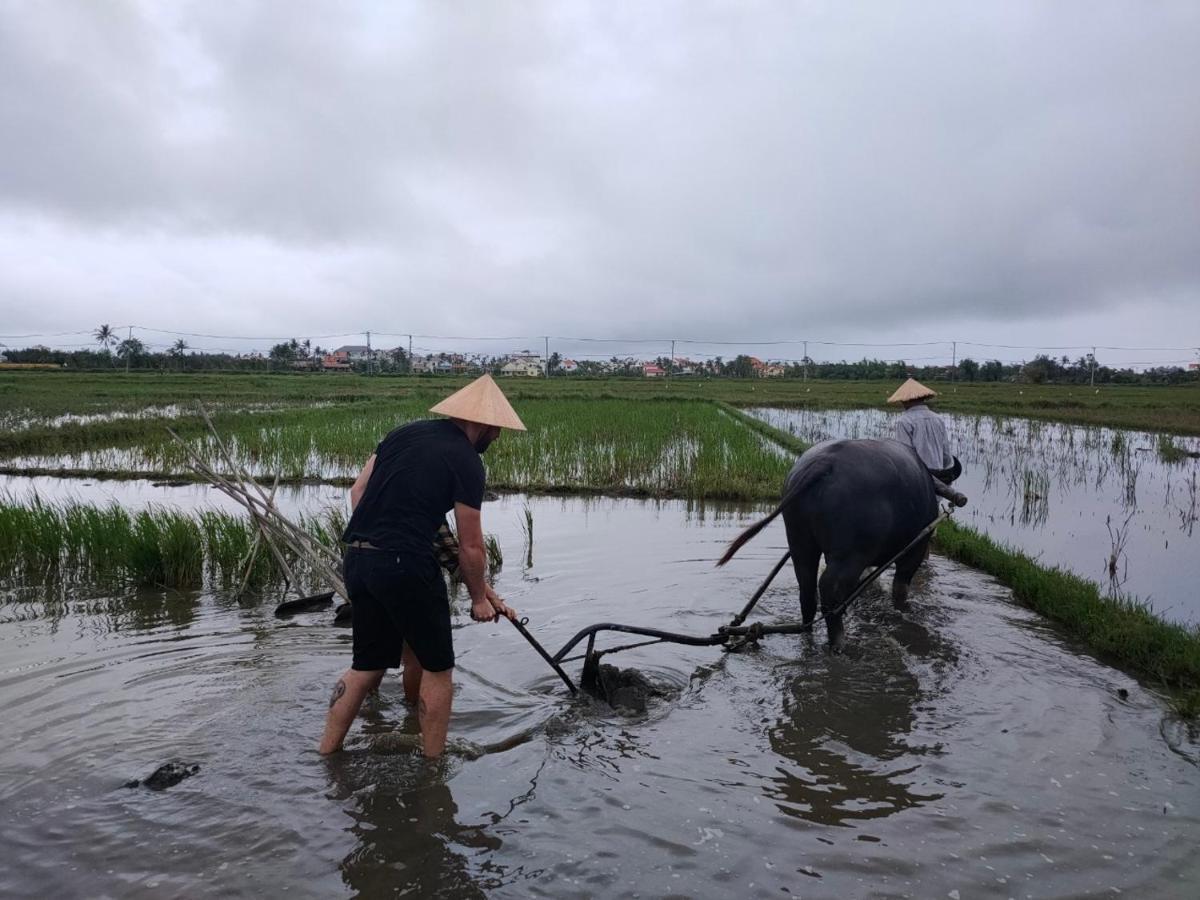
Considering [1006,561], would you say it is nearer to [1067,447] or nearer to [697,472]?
[697,472]

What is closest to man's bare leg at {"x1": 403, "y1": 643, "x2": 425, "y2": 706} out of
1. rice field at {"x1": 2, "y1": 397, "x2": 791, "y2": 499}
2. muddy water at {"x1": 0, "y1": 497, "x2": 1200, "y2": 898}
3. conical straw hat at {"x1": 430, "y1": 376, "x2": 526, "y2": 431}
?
muddy water at {"x1": 0, "y1": 497, "x2": 1200, "y2": 898}

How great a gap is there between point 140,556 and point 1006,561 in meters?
5.48

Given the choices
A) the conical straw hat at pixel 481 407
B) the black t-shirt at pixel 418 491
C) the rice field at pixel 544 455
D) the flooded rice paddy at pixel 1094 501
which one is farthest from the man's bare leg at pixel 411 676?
the rice field at pixel 544 455

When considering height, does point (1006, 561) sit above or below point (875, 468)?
below

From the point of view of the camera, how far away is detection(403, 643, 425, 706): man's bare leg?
337cm

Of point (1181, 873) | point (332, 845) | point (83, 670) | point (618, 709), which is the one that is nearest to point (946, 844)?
point (1181, 873)

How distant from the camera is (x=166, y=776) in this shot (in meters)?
2.74

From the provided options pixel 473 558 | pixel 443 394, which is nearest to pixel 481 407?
pixel 473 558

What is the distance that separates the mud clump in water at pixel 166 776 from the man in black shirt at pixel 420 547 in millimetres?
493

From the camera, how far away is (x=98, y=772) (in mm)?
2793

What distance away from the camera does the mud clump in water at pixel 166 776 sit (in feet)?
8.90

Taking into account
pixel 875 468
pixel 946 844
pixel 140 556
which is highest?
pixel 875 468

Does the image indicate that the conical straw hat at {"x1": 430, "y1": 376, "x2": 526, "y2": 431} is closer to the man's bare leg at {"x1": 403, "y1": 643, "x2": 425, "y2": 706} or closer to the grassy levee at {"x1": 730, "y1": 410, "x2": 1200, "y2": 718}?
the man's bare leg at {"x1": 403, "y1": 643, "x2": 425, "y2": 706}

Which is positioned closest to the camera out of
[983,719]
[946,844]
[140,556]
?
[946,844]
